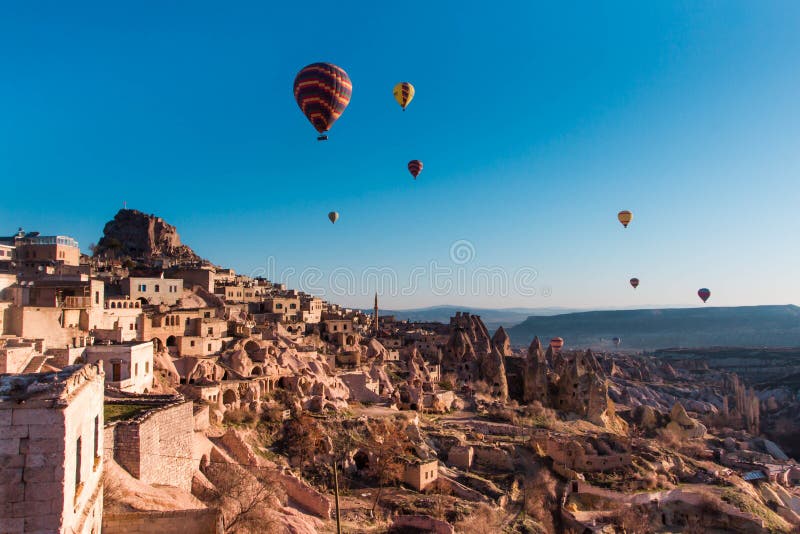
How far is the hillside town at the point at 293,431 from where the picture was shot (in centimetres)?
930

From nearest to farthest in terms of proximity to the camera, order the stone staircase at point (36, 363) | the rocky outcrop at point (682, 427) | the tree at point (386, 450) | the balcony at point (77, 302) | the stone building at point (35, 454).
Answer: the stone building at point (35, 454)
the stone staircase at point (36, 363)
the tree at point (386, 450)
the balcony at point (77, 302)
the rocky outcrop at point (682, 427)

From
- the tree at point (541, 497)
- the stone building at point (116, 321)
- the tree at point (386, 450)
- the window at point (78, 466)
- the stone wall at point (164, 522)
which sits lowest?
the tree at point (541, 497)

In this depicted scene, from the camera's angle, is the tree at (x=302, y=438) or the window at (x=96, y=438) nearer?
the window at (x=96, y=438)

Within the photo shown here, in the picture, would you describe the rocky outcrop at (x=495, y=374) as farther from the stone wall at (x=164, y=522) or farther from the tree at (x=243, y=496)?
the stone wall at (x=164, y=522)

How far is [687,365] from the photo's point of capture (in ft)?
459

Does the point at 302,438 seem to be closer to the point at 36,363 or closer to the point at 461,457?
the point at 461,457

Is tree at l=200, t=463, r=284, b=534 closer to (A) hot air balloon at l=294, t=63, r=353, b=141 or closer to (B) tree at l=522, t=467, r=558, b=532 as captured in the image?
(B) tree at l=522, t=467, r=558, b=532

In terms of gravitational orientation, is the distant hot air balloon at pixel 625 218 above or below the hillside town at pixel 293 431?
above

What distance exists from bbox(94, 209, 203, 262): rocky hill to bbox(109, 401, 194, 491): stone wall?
58.8 meters

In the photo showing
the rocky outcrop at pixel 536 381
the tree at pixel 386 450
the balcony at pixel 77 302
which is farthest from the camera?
the rocky outcrop at pixel 536 381

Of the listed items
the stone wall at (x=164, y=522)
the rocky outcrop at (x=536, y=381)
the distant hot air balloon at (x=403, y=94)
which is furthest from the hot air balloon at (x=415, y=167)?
the stone wall at (x=164, y=522)

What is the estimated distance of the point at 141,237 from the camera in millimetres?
77500

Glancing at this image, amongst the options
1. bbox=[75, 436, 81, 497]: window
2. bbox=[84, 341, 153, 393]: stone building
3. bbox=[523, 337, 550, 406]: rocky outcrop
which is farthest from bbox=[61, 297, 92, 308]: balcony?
bbox=[523, 337, 550, 406]: rocky outcrop

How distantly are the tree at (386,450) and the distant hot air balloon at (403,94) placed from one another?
2222 centimetres
